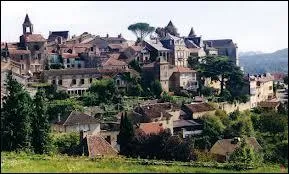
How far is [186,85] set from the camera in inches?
2224

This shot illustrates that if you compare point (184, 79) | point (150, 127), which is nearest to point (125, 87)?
point (184, 79)

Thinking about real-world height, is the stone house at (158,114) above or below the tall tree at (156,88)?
below

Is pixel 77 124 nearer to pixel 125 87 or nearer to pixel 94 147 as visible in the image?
pixel 94 147

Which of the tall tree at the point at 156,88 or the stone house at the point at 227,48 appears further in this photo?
the stone house at the point at 227,48

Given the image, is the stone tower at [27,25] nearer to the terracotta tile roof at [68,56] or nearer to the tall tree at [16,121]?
the terracotta tile roof at [68,56]

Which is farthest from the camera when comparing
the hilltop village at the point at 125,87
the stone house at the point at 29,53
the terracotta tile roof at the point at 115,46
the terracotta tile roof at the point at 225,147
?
the terracotta tile roof at the point at 115,46

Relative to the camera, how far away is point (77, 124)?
3909cm

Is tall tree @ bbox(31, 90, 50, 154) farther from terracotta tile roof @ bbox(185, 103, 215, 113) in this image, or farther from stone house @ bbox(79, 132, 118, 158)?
terracotta tile roof @ bbox(185, 103, 215, 113)

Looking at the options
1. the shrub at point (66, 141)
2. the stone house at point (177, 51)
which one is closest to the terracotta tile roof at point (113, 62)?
the stone house at point (177, 51)

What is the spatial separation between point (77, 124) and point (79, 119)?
0.54 m

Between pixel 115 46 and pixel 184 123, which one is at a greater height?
pixel 115 46

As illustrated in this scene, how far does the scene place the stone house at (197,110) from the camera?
47.5 m

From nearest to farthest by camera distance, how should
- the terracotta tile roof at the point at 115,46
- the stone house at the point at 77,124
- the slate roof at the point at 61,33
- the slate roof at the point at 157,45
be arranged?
1. the stone house at the point at 77,124
2. the slate roof at the point at 157,45
3. the terracotta tile roof at the point at 115,46
4. the slate roof at the point at 61,33

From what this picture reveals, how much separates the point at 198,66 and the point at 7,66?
22945mm
